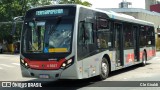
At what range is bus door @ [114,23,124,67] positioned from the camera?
1653 centimetres

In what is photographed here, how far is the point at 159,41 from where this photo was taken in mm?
55188

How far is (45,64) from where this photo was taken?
1216 cm


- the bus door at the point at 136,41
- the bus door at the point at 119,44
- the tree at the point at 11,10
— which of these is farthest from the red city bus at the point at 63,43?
the tree at the point at 11,10

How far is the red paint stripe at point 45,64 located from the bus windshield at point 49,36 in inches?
14.9

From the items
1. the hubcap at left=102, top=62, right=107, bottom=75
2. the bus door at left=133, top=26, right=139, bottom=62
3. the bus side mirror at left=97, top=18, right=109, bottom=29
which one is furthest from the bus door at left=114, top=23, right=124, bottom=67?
the bus door at left=133, top=26, right=139, bottom=62

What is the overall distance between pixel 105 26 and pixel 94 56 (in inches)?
79.4

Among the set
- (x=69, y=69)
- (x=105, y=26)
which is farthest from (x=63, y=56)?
(x=105, y=26)

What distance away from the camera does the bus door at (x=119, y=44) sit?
1653 cm

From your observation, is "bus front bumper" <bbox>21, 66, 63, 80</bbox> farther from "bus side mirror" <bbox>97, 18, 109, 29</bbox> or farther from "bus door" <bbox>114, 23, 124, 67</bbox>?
"bus door" <bbox>114, 23, 124, 67</bbox>

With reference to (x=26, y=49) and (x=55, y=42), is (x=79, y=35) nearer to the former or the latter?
(x=55, y=42)

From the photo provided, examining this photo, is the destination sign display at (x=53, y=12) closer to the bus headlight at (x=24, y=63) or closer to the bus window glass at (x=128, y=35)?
the bus headlight at (x=24, y=63)

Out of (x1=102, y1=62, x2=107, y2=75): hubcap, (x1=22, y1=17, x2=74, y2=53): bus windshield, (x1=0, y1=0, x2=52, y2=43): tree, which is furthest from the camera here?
(x1=0, y1=0, x2=52, y2=43): tree

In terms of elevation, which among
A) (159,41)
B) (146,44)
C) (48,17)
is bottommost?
(159,41)

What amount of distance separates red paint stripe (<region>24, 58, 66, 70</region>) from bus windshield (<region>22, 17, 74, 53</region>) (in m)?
0.38
